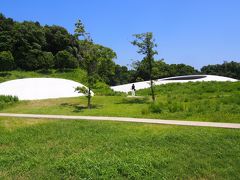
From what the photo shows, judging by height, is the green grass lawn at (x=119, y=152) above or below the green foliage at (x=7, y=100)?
below

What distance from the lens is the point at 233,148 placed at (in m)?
9.45

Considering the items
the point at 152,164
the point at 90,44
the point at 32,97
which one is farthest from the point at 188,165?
the point at 32,97

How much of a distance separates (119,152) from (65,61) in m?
51.6

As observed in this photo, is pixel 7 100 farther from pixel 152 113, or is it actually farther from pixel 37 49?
pixel 37 49

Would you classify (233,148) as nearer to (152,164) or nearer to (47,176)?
(152,164)

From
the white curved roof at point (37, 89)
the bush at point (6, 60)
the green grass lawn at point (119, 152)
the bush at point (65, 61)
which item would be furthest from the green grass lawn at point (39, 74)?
the green grass lawn at point (119, 152)

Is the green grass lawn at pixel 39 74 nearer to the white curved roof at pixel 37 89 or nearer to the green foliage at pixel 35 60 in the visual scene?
the green foliage at pixel 35 60

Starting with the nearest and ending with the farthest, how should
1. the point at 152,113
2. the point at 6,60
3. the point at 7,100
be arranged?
the point at 152,113, the point at 7,100, the point at 6,60

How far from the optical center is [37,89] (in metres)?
25.1

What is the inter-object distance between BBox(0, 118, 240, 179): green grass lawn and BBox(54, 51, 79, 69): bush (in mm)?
46712

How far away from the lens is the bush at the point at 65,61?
58.8 m

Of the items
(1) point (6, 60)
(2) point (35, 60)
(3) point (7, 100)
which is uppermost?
(2) point (35, 60)

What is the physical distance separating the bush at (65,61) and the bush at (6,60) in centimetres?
915

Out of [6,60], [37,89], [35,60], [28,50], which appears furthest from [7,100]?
[28,50]
